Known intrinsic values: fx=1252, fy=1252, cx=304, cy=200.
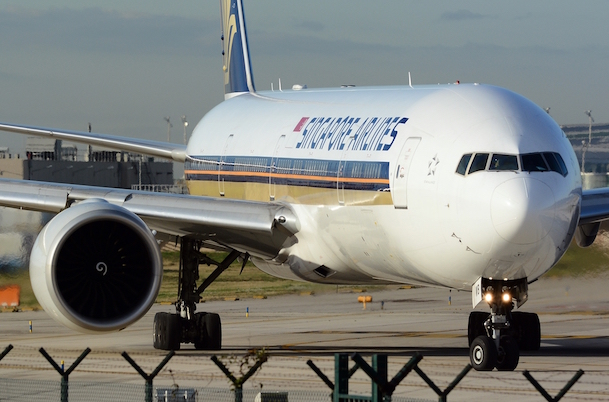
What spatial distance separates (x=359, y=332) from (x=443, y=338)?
240cm

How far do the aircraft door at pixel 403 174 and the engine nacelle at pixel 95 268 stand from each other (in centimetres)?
377

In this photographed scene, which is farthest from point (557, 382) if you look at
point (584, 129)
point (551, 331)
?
point (584, 129)

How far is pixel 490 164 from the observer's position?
1677 cm

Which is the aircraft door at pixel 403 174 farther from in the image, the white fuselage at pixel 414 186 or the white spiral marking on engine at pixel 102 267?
the white spiral marking on engine at pixel 102 267

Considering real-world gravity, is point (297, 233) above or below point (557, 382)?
above

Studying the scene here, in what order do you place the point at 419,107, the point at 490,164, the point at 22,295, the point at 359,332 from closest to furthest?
the point at 490,164 < the point at 419,107 < the point at 359,332 < the point at 22,295

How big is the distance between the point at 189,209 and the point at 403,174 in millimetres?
4525

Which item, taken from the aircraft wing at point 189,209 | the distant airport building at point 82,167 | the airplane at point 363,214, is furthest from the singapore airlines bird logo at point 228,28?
the distant airport building at point 82,167

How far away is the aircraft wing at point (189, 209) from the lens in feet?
68.7

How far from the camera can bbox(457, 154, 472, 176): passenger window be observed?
1693 cm

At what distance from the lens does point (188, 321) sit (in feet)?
76.6

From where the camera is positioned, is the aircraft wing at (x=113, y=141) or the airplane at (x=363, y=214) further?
the aircraft wing at (x=113, y=141)

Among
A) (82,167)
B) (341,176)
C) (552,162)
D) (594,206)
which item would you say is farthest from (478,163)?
(82,167)

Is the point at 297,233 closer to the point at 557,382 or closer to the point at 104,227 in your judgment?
the point at 104,227
